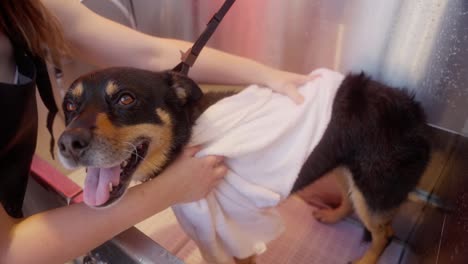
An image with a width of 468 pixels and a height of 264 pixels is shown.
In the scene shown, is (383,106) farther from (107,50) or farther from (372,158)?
(107,50)

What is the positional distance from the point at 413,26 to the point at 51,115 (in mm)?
1075

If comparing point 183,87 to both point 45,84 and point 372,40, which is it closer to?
point 45,84

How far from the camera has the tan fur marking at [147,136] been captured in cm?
74

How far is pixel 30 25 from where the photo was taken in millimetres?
859

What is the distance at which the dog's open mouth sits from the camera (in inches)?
29.5

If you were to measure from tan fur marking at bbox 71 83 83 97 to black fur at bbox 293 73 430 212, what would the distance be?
23.8 inches

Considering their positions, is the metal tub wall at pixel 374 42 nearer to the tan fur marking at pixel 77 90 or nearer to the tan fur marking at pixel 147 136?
the tan fur marking at pixel 147 136

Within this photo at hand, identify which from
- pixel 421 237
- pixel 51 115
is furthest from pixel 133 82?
pixel 421 237

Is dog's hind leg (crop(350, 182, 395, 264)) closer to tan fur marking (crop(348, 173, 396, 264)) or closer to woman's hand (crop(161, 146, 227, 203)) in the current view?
tan fur marking (crop(348, 173, 396, 264))

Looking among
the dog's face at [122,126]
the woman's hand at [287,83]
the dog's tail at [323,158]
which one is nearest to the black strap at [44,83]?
the dog's face at [122,126]

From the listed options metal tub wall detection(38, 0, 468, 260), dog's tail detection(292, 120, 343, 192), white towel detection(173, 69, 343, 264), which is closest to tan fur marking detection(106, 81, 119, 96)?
white towel detection(173, 69, 343, 264)

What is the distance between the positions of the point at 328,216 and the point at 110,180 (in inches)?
37.0

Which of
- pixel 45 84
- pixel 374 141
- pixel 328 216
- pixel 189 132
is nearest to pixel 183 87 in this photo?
pixel 189 132

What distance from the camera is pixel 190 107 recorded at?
93cm
